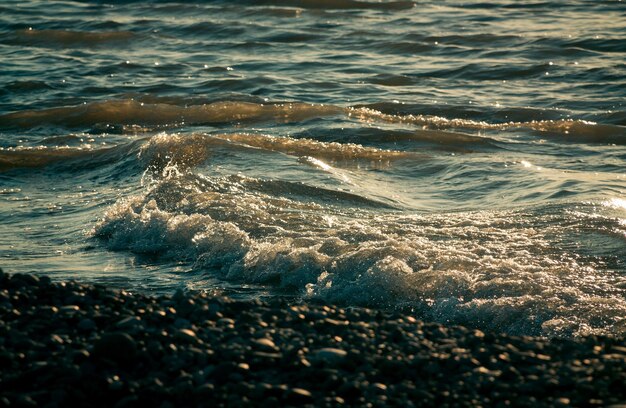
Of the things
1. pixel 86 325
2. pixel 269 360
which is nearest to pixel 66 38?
pixel 86 325

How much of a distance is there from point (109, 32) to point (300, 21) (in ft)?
11.2

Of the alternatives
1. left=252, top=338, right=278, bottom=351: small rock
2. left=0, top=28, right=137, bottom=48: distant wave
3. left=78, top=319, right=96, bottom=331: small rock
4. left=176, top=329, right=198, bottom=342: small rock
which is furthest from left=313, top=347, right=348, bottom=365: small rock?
left=0, top=28, right=137, bottom=48: distant wave

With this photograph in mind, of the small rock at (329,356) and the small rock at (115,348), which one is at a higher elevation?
the small rock at (115,348)

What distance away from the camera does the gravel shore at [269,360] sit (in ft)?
12.8

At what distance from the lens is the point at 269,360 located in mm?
4195

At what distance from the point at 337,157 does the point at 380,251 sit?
3640mm

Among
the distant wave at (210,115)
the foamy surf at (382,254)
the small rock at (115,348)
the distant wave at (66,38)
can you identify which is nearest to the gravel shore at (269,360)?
the small rock at (115,348)

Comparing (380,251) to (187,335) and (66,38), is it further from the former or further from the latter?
(66,38)

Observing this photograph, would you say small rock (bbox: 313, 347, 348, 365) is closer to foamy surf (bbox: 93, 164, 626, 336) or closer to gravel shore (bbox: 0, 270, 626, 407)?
gravel shore (bbox: 0, 270, 626, 407)

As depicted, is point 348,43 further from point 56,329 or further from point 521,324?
point 56,329

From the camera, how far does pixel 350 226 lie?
739cm

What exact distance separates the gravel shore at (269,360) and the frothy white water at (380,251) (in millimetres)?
1123

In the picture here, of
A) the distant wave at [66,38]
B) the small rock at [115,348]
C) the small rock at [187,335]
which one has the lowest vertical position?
the small rock at [187,335]

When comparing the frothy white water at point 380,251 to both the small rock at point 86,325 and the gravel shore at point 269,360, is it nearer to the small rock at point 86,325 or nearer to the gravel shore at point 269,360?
the gravel shore at point 269,360
